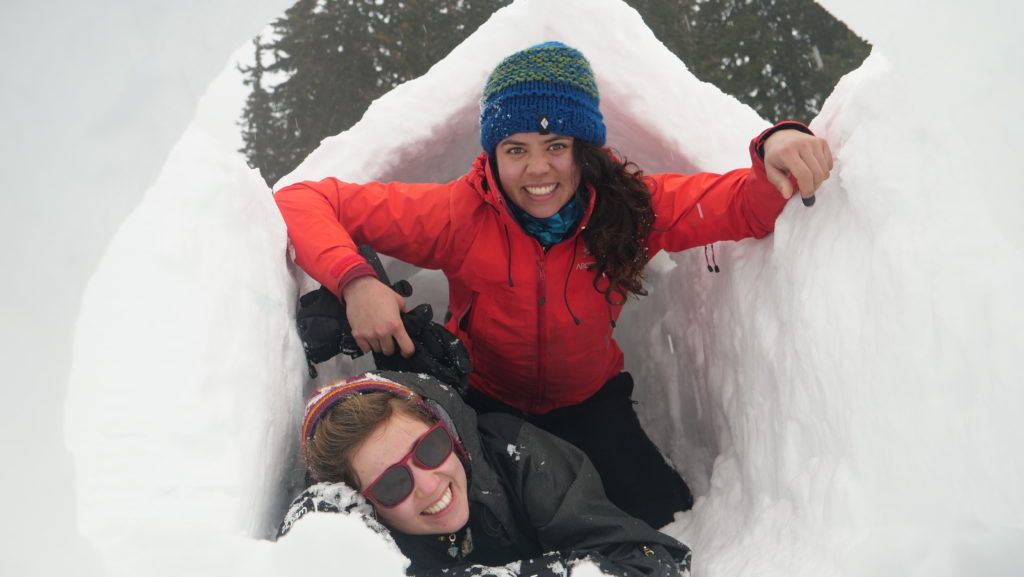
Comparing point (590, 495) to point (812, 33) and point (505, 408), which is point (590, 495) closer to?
point (505, 408)

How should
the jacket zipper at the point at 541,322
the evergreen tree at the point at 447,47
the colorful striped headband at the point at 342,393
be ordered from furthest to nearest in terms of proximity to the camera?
the evergreen tree at the point at 447,47 < the jacket zipper at the point at 541,322 < the colorful striped headband at the point at 342,393

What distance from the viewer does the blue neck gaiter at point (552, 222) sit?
2.05m

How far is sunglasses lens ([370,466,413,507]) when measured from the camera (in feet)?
5.23

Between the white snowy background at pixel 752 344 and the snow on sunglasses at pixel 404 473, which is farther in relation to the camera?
the snow on sunglasses at pixel 404 473

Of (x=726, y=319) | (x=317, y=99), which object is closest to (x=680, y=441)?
(x=726, y=319)

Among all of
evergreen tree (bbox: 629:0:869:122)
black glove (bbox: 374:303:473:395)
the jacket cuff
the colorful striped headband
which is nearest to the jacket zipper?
black glove (bbox: 374:303:473:395)

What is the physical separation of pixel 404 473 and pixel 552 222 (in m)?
0.82

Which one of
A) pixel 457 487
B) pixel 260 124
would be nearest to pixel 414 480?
pixel 457 487

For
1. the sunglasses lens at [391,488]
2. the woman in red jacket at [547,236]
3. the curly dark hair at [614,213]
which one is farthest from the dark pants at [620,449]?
the sunglasses lens at [391,488]

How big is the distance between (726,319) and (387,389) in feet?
3.45

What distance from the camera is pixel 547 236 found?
208cm

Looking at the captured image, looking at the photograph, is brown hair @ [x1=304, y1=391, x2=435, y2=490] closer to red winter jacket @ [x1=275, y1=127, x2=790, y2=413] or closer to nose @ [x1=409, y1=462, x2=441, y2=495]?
nose @ [x1=409, y1=462, x2=441, y2=495]

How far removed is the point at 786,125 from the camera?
174 centimetres

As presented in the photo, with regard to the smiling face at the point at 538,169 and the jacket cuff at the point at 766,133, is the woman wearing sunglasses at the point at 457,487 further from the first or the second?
the jacket cuff at the point at 766,133
